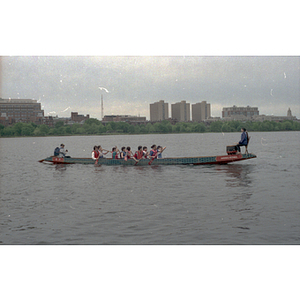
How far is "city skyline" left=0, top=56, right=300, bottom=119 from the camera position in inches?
508

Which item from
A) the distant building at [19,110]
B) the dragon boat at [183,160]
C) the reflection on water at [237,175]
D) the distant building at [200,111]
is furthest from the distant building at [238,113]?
the distant building at [19,110]

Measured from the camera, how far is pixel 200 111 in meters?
18.7

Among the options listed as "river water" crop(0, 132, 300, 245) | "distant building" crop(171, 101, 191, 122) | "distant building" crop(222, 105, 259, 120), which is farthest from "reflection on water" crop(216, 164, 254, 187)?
"distant building" crop(171, 101, 191, 122)

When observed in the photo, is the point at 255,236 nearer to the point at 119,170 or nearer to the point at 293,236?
the point at 293,236

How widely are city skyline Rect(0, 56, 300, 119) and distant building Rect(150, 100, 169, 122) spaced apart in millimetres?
370

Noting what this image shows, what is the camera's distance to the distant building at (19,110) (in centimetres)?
1491

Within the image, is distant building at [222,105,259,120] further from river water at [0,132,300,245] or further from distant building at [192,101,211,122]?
river water at [0,132,300,245]

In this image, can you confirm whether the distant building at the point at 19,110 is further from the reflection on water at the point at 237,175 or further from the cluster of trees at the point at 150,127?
the reflection on water at the point at 237,175

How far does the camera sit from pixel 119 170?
21625 mm

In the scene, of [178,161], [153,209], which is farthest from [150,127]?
[153,209]

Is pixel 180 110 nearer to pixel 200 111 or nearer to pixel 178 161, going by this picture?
pixel 200 111

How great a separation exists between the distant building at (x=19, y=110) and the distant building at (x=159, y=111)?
5003mm

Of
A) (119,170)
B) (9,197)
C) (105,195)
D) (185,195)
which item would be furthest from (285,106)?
(9,197)

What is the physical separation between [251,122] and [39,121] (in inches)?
510
